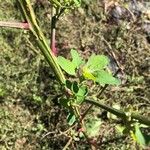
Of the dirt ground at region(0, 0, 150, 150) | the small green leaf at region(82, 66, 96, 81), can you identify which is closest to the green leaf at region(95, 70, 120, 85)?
the small green leaf at region(82, 66, 96, 81)

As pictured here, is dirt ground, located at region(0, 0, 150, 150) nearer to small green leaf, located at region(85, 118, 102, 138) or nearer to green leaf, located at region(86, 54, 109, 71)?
small green leaf, located at region(85, 118, 102, 138)

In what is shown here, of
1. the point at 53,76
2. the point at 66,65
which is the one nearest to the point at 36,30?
the point at 66,65

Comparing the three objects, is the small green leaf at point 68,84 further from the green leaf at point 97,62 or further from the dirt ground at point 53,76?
the dirt ground at point 53,76

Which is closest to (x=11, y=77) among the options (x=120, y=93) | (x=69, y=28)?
(x=69, y=28)

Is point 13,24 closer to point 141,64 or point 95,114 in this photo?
point 95,114

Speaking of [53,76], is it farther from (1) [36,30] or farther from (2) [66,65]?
(1) [36,30]

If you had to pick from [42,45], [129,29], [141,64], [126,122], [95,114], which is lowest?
[95,114]

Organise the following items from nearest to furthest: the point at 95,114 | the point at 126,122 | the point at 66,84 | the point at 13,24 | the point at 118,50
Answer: the point at 126,122 → the point at 13,24 → the point at 66,84 → the point at 95,114 → the point at 118,50
